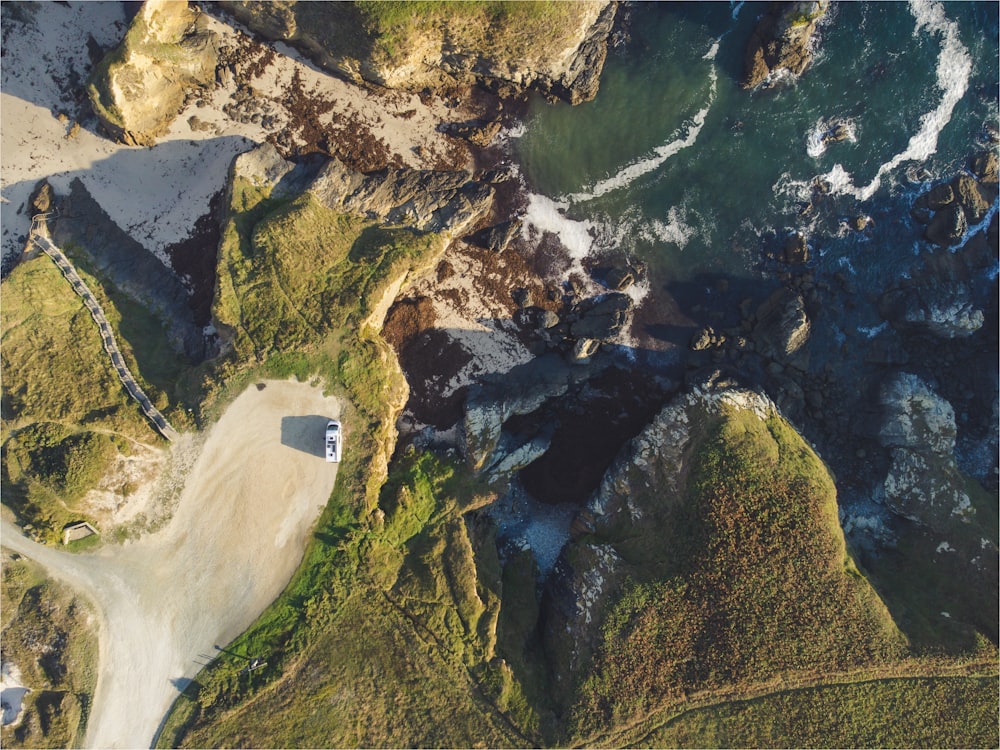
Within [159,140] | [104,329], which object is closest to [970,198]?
[159,140]

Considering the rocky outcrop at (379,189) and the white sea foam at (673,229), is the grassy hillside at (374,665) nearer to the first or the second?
the rocky outcrop at (379,189)

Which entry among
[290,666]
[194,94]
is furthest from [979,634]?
[194,94]

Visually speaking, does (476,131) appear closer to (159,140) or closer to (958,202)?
(159,140)

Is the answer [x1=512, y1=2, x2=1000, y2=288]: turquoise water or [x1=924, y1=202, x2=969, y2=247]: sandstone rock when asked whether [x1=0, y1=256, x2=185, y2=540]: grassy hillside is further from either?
[x1=924, y1=202, x2=969, y2=247]: sandstone rock

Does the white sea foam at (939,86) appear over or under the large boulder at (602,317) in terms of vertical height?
over

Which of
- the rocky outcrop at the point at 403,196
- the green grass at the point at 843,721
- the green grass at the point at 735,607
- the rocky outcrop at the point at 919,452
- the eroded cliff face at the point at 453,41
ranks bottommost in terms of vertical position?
the green grass at the point at 843,721

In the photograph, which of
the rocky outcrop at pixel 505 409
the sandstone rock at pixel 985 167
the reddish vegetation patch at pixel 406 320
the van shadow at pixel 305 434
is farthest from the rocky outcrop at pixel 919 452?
the van shadow at pixel 305 434

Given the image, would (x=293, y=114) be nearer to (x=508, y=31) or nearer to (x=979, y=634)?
(x=508, y=31)

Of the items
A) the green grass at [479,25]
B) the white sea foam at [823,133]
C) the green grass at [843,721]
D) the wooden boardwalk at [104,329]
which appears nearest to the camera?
the green grass at [843,721]
